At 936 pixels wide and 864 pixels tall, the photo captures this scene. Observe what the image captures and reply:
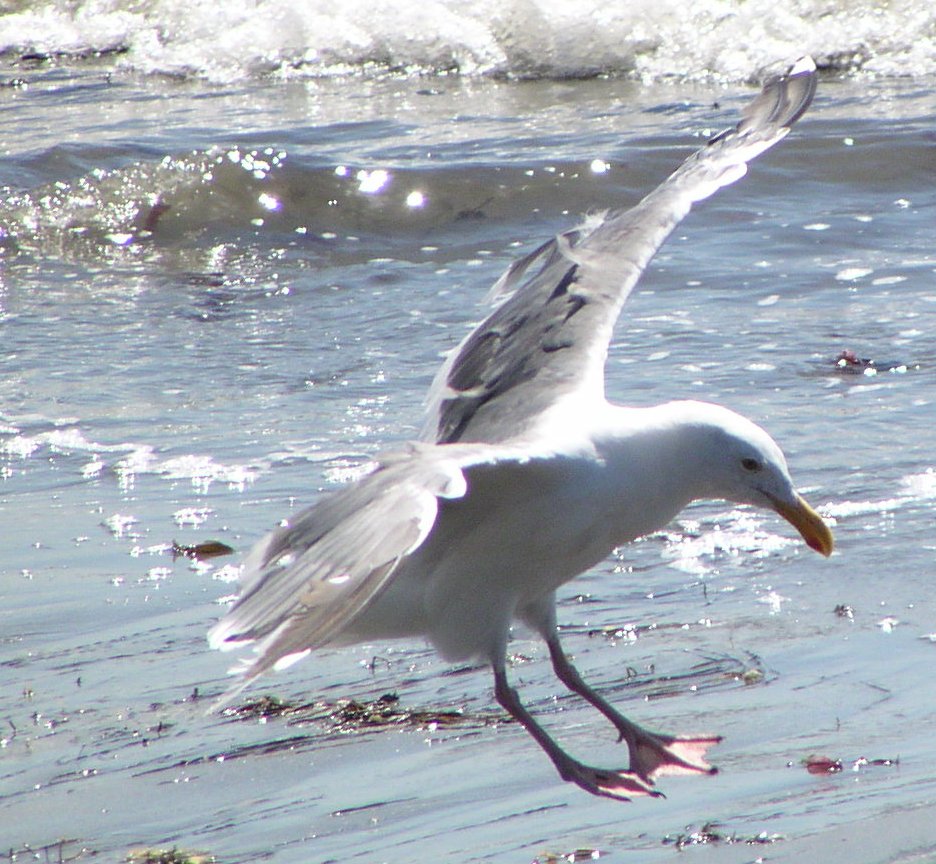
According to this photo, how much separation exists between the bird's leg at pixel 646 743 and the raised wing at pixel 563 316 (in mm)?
564

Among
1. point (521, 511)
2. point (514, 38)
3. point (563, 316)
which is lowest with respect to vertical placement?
point (521, 511)

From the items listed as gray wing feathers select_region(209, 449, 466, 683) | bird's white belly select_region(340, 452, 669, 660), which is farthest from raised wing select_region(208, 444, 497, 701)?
bird's white belly select_region(340, 452, 669, 660)

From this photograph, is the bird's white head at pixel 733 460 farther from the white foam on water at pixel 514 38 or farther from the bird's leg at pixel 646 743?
the white foam on water at pixel 514 38

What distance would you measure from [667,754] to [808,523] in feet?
1.98

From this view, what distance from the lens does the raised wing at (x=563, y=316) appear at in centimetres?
387

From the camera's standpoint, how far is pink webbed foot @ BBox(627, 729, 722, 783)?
11.2ft

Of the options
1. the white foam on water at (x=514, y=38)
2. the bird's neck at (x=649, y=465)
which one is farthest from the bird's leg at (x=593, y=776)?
the white foam on water at (x=514, y=38)

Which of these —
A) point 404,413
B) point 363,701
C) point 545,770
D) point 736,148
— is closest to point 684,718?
point 545,770

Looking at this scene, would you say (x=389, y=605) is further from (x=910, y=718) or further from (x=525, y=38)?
A: (x=525, y=38)

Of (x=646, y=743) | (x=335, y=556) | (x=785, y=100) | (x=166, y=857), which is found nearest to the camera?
(x=335, y=556)

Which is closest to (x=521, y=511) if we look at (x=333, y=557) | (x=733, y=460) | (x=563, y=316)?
(x=733, y=460)

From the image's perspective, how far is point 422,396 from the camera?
652 centimetres

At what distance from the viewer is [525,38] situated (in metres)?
14.0

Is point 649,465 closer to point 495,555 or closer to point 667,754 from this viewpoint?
point 495,555
